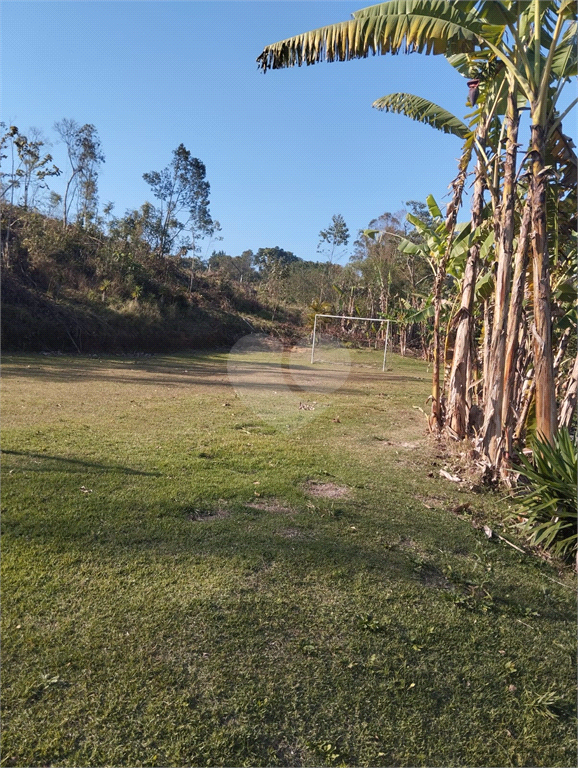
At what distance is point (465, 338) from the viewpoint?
22.4 feet

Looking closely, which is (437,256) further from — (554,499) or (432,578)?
(432,578)

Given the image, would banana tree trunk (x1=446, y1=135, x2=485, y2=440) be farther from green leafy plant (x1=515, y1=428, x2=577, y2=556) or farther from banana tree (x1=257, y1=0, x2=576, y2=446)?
green leafy plant (x1=515, y1=428, x2=577, y2=556)

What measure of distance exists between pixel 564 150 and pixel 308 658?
253 inches

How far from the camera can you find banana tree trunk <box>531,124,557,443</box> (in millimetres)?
4820

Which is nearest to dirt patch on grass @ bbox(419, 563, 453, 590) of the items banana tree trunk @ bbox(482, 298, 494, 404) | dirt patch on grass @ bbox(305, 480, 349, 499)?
dirt patch on grass @ bbox(305, 480, 349, 499)

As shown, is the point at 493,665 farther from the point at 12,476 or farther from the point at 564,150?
the point at 564,150

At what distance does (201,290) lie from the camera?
103 ft

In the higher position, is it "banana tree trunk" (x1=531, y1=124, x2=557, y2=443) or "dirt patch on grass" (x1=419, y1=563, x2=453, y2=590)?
"banana tree trunk" (x1=531, y1=124, x2=557, y2=443)

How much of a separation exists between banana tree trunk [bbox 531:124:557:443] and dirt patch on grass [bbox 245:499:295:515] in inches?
89.7

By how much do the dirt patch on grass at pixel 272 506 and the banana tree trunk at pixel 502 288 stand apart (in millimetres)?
2336

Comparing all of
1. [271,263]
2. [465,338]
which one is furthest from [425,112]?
[271,263]

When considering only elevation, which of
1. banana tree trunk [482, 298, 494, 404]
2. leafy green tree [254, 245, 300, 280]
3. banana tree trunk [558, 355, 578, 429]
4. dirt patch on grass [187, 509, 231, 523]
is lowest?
dirt patch on grass [187, 509, 231, 523]

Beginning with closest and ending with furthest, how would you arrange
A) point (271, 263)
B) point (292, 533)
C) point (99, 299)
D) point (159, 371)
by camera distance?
point (292, 533) < point (159, 371) < point (99, 299) < point (271, 263)

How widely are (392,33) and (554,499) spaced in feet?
15.0
